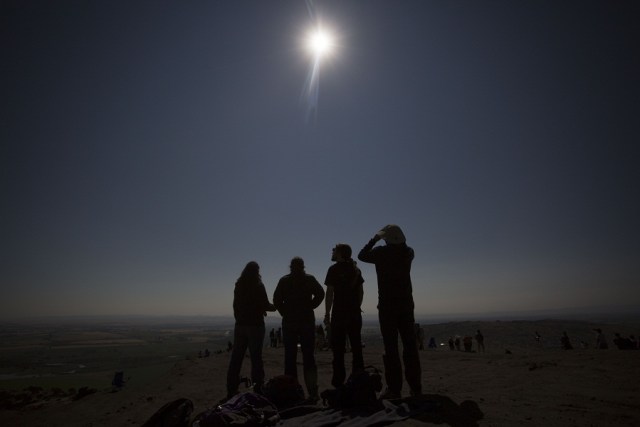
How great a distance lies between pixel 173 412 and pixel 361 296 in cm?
340

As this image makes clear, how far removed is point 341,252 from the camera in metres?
5.78

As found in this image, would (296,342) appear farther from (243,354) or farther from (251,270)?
(251,270)

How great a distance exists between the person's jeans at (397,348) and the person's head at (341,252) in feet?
3.71

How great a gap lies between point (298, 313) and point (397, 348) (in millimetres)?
1870

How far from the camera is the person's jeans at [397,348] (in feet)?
15.8

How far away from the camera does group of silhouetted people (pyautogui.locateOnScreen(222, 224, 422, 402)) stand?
4969 millimetres

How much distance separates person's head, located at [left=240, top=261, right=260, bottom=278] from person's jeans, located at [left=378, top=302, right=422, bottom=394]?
8.66ft

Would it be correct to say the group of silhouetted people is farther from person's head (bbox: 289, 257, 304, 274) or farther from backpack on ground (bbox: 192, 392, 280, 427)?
backpack on ground (bbox: 192, 392, 280, 427)

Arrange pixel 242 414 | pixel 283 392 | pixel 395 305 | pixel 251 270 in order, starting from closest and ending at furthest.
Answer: pixel 242 414, pixel 283 392, pixel 395 305, pixel 251 270

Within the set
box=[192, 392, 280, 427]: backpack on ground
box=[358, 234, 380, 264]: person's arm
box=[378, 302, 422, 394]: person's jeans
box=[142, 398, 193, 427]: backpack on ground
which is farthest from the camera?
box=[358, 234, 380, 264]: person's arm

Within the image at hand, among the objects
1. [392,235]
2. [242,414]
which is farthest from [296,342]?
[392,235]

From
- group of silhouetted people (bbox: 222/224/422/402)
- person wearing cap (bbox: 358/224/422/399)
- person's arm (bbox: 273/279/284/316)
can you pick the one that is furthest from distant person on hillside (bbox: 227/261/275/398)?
person wearing cap (bbox: 358/224/422/399)

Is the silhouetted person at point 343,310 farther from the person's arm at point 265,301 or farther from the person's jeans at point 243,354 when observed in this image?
the person's jeans at point 243,354

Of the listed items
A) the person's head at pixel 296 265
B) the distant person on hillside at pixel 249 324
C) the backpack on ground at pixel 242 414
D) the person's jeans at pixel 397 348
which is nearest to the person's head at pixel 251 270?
the distant person on hillside at pixel 249 324
